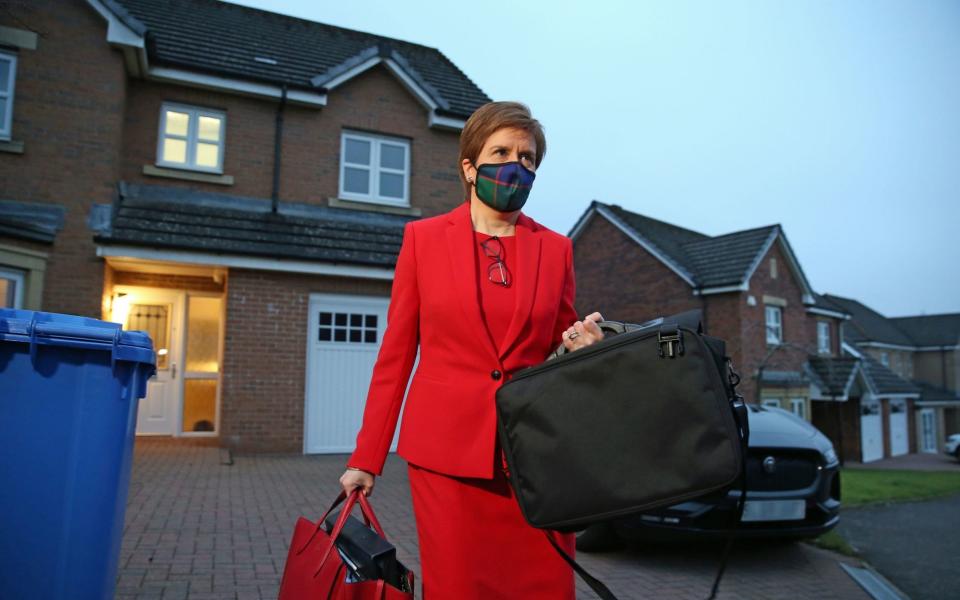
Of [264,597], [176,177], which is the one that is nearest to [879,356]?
[176,177]

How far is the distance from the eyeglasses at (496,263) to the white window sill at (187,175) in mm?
9895

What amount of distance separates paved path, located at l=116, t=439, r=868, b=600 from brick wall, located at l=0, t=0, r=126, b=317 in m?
3.70

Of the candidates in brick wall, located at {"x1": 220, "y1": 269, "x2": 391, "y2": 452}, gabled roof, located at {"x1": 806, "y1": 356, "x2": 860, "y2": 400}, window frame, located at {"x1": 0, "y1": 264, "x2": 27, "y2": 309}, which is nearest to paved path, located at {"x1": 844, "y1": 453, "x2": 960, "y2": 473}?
gabled roof, located at {"x1": 806, "y1": 356, "x2": 860, "y2": 400}

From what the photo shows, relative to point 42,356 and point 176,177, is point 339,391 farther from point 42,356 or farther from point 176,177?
point 42,356

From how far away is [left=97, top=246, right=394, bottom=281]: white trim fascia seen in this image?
31.2 feet

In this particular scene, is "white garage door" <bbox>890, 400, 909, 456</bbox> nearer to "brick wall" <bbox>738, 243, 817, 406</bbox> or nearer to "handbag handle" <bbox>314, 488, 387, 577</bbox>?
"brick wall" <bbox>738, 243, 817, 406</bbox>

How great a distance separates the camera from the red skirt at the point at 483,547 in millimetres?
1930

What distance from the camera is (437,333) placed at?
2113 mm

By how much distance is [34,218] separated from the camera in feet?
30.3

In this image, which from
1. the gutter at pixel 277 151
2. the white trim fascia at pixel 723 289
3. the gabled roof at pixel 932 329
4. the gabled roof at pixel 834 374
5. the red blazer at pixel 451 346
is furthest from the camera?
the gabled roof at pixel 932 329

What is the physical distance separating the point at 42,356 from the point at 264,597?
6.15 feet

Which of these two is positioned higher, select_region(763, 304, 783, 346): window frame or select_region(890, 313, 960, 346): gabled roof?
select_region(890, 313, 960, 346): gabled roof

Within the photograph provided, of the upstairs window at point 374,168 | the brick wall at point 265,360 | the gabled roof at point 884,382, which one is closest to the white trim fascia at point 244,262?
the brick wall at point 265,360

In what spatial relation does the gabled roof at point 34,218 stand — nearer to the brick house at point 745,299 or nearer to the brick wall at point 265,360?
the brick wall at point 265,360
